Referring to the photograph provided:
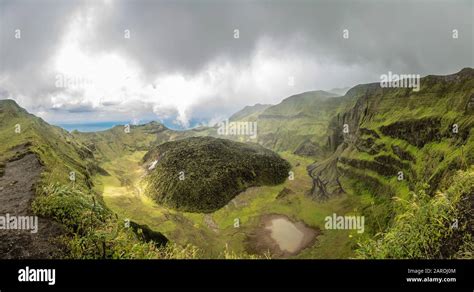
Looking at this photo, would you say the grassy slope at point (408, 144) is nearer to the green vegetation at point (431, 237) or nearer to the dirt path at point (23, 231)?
the green vegetation at point (431, 237)

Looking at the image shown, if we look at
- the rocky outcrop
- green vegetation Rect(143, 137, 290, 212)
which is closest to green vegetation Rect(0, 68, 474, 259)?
the rocky outcrop

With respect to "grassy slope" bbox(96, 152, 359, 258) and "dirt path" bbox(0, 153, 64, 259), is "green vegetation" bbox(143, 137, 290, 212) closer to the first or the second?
"grassy slope" bbox(96, 152, 359, 258)

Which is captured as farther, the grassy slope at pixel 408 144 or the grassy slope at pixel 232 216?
the grassy slope at pixel 232 216

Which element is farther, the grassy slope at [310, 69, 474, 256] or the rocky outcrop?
the rocky outcrop

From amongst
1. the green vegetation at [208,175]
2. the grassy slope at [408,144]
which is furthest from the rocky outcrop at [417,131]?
the green vegetation at [208,175]

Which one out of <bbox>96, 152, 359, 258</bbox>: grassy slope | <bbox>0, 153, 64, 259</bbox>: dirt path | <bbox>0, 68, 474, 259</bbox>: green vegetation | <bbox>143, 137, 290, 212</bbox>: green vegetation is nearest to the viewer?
<bbox>0, 68, 474, 259</bbox>: green vegetation

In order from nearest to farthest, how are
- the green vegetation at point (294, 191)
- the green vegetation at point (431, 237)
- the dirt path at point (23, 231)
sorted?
the green vegetation at point (431, 237)
the green vegetation at point (294, 191)
the dirt path at point (23, 231)
